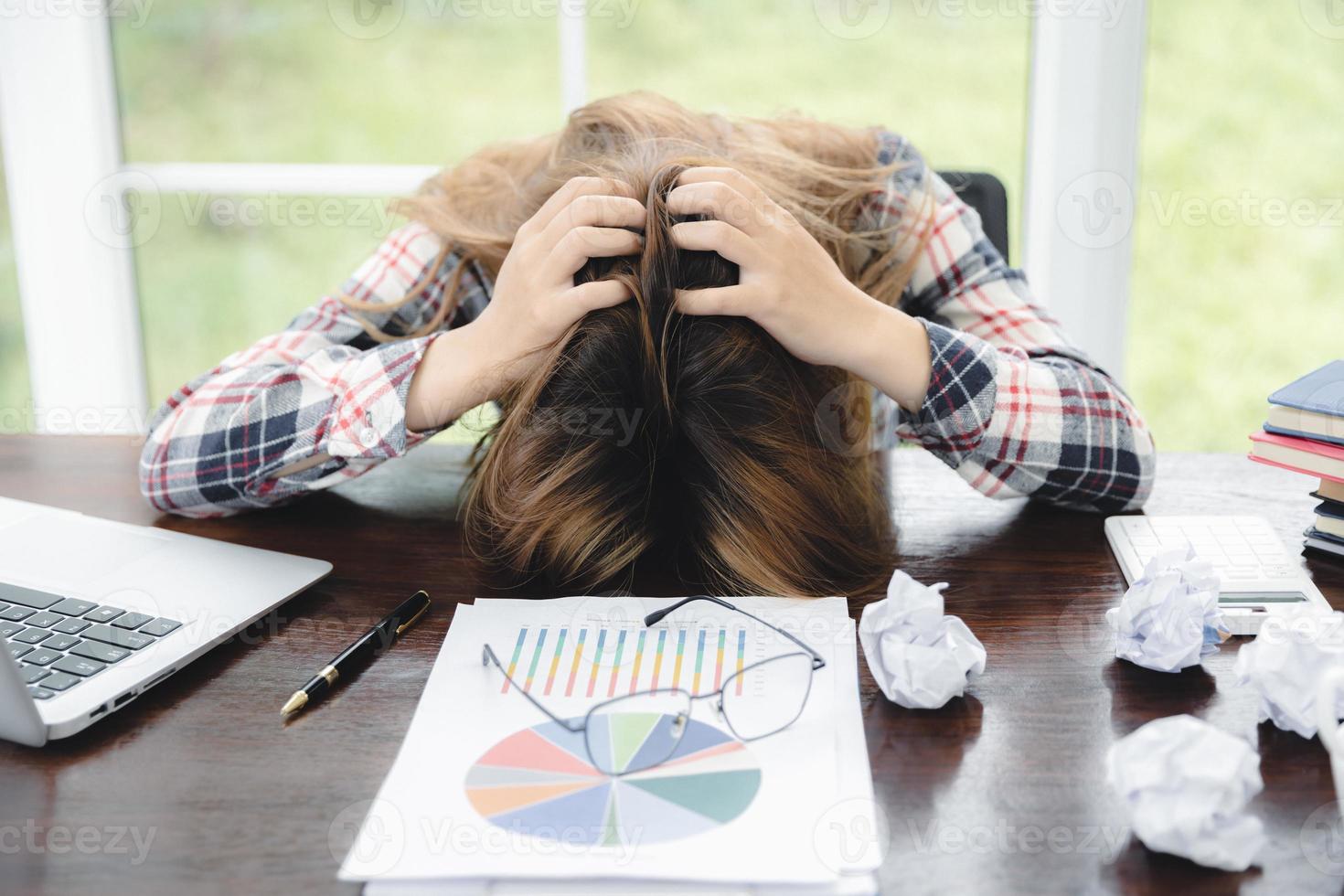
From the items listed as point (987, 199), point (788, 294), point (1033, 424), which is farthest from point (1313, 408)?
point (987, 199)

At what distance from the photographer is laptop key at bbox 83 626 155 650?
2.09 ft

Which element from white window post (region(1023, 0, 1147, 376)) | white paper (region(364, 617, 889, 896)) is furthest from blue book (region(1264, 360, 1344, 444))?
white window post (region(1023, 0, 1147, 376))

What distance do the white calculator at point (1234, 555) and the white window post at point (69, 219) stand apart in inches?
73.2

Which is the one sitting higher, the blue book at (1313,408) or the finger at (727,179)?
the finger at (727,179)

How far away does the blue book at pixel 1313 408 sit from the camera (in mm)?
741

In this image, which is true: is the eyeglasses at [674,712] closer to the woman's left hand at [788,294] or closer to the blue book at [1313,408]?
the woman's left hand at [788,294]

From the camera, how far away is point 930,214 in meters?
1.00

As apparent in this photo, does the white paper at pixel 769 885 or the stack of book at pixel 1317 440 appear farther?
the stack of book at pixel 1317 440

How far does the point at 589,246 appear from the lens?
29.2 inches

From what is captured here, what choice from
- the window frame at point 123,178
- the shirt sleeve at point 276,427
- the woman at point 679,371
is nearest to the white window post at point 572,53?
the window frame at point 123,178

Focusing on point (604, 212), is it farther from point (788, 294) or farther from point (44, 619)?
point (44, 619)

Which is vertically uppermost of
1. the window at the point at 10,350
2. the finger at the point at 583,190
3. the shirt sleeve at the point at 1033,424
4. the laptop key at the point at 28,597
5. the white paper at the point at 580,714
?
the finger at the point at 583,190

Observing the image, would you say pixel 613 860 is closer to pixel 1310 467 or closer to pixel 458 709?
pixel 458 709

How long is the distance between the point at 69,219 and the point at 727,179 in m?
1.67
